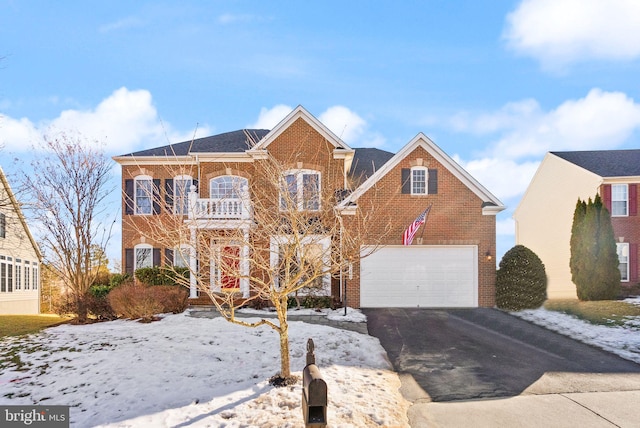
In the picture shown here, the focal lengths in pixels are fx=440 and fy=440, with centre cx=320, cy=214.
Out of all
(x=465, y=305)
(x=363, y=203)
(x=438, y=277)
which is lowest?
(x=465, y=305)

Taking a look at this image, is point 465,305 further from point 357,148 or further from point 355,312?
point 357,148

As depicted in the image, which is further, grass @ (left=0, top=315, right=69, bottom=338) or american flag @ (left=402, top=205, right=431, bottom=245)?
american flag @ (left=402, top=205, right=431, bottom=245)

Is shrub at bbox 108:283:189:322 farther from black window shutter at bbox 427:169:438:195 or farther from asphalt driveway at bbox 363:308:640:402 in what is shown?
black window shutter at bbox 427:169:438:195

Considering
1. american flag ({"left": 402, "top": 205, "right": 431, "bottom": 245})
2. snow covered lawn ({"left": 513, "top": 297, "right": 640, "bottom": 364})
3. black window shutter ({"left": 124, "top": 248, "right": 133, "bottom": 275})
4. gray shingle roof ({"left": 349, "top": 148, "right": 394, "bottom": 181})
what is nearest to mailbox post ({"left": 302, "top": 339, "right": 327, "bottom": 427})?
snow covered lawn ({"left": 513, "top": 297, "right": 640, "bottom": 364})

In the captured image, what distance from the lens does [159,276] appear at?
60.1ft

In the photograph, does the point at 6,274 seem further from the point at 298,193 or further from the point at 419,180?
the point at 298,193

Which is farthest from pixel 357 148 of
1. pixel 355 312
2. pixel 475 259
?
pixel 355 312

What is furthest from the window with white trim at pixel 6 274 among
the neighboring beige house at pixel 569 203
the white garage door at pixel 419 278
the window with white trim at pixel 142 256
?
the neighboring beige house at pixel 569 203

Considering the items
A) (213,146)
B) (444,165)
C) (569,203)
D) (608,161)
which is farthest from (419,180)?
(608,161)

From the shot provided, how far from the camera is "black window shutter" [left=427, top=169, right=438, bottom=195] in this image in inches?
722

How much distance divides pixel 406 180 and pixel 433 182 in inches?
45.8

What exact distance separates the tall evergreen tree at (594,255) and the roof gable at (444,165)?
520 cm

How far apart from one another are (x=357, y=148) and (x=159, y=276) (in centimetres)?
1411

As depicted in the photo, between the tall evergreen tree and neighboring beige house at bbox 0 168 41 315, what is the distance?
2737 cm
